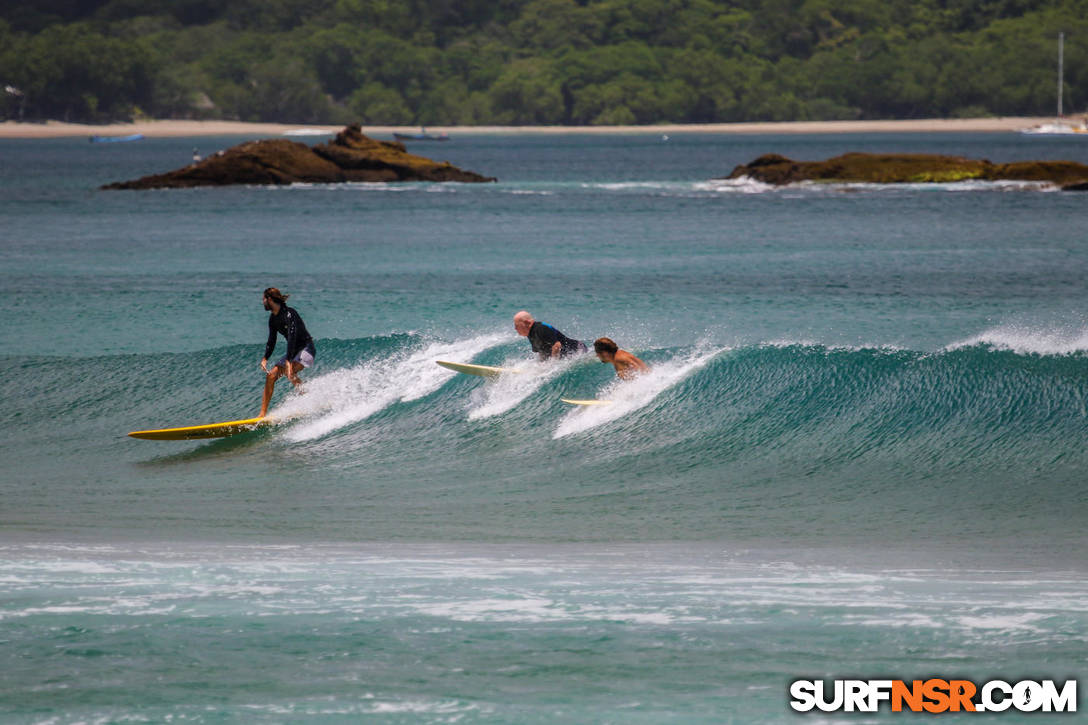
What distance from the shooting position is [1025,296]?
2956 cm

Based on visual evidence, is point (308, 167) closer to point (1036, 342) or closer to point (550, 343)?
point (550, 343)

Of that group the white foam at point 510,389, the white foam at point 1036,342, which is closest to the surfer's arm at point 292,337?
the white foam at point 510,389

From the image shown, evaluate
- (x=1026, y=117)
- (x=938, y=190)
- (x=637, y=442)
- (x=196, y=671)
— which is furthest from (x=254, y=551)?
(x=1026, y=117)

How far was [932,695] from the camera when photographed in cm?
790

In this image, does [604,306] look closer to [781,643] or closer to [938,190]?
[781,643]

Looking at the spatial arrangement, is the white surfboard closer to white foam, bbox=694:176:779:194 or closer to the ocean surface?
the ocean surface

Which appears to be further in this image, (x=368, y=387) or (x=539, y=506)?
(x=368, y=387)

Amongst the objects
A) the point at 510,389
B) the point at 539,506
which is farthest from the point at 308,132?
the point at 539,506

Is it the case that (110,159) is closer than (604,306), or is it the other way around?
(604,306)

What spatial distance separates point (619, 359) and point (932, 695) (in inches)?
334

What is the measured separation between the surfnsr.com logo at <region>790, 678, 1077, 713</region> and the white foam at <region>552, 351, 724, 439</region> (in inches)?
297

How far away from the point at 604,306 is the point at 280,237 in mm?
19741

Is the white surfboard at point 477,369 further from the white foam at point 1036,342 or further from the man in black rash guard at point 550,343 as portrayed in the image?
the white foam at point 1036,342

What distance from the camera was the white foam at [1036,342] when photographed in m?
16.6
